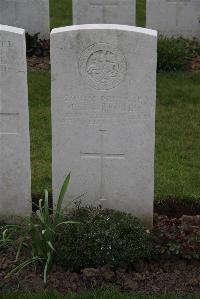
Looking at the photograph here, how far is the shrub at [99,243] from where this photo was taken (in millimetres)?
5305

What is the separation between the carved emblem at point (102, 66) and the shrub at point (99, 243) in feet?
3.51

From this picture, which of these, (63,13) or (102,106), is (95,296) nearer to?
(102,106)

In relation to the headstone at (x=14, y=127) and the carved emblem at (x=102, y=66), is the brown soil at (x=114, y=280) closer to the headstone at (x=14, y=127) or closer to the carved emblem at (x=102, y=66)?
the headstone at (x=14, y=127)

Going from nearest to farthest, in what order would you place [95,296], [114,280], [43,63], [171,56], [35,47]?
[95,296] < [114,280] < [171,56] < [43,63] < [35,47]

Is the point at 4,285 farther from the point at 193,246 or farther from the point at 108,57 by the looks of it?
the point at 108,57

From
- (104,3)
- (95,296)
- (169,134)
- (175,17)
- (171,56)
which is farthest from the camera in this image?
(175,17)

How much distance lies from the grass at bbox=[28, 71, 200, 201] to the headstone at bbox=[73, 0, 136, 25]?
1710mm

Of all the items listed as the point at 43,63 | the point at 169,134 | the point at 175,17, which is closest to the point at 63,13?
the point at 175,17

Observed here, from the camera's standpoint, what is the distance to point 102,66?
558cm

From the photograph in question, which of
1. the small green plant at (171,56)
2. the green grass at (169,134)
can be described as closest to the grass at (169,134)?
the green grass at (169,134)

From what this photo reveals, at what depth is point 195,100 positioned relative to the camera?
977 cm

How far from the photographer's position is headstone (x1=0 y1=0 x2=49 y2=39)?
38.8 feet

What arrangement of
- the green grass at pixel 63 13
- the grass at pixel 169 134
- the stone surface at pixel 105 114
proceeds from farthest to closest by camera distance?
the green grass at pixel 63 13
the grass at pixel 169 134
the stone surface at pixel 105 114

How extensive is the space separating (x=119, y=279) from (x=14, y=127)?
1542 millimetres
